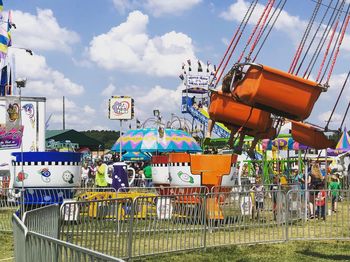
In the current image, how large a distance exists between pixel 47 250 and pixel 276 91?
518 cm

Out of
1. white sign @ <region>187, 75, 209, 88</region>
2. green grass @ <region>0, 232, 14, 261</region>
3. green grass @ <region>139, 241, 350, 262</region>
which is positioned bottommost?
green grass @ <region>139, 241, 350, 262</region>

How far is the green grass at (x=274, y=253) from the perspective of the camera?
862cm

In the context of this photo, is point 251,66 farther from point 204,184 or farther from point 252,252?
point 204,184

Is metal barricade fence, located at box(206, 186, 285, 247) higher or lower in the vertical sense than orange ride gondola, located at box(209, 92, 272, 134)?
lower

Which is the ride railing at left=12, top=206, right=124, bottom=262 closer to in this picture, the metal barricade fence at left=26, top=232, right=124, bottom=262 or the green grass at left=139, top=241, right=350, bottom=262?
the metal barricade fence at left=26, top=232, right=124, bottom=262

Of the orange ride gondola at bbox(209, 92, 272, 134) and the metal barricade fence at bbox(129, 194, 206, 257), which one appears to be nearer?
the metal barricade fence at bbox(129, 194, 206, 257)

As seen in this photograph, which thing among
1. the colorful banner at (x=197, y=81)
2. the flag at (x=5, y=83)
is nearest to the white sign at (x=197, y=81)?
the colorful banner at (x=197, y=81)

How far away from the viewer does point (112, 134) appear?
11838cm

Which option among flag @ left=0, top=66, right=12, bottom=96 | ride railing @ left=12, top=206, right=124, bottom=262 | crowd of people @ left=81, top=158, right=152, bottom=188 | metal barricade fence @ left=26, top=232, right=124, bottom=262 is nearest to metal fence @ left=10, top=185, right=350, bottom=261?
ride railing @ left=12, top=206, right=124, bottom=262

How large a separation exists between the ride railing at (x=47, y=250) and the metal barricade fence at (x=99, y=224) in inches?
68.8

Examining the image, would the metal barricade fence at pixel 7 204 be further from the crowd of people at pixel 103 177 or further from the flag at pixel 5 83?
the flag at pixel 5 83

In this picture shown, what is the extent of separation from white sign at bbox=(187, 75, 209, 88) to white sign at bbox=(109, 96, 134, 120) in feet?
76.0

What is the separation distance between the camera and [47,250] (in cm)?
438

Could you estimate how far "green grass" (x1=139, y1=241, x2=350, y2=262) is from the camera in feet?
28.3
